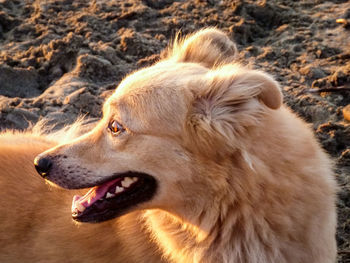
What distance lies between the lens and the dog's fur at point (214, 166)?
2.46 m

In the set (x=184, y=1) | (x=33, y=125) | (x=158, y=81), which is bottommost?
(x=33, y=125)

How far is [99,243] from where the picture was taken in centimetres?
313

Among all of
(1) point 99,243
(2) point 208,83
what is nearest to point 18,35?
(1) point 99,243

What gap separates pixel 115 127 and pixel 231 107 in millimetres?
652

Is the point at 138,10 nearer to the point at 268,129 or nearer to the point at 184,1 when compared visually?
the point at 184,1

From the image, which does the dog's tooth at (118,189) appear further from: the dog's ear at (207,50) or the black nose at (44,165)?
the dog's ear at (207,50)

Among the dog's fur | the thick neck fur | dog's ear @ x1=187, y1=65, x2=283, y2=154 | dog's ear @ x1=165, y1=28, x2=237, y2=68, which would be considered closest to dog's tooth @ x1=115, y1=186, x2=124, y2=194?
the dog's fur

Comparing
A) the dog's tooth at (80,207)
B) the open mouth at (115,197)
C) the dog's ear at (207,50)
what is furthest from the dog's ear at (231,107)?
the dog's tooth at (80,207)

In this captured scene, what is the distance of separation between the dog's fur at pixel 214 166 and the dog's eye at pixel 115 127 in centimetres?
3

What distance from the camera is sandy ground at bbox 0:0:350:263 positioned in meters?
4.57

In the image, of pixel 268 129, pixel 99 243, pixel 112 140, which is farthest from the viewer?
pixel 99 243

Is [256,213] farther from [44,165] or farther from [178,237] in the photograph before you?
[44,165]

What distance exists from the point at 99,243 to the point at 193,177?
91 centimetres

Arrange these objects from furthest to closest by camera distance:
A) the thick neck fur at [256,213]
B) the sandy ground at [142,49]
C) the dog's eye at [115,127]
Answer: the sandy ground at [142,49], the dog's eye at [115,127], the thick neck fur at [256,213]
